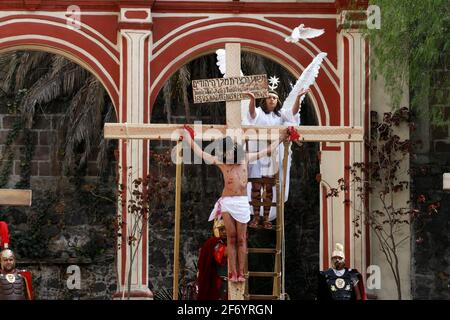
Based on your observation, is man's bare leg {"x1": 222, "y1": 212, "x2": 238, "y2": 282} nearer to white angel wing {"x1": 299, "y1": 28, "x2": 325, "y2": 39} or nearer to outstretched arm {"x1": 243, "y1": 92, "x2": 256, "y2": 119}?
outstretched arm {"x1": 243, "y1": 92, "x2": 256, "y2": 119}

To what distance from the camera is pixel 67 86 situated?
21.3 meters

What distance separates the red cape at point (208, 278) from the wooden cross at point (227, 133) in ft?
2.88

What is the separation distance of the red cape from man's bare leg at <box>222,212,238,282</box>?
1006 millimetres

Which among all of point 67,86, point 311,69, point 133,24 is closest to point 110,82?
point 133,24

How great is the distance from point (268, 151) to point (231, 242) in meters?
0.94

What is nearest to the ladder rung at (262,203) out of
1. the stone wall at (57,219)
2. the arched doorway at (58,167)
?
the stone wall at (57,219)

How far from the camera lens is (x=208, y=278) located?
540 inches

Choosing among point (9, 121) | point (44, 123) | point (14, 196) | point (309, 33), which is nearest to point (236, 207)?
point (14, 196)

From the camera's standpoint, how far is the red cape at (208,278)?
44.9 ft

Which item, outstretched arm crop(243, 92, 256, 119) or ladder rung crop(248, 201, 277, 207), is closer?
outstretched arm crop(243, 92, 256, 119)

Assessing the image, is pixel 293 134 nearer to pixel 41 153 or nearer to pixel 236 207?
pixel 236 207

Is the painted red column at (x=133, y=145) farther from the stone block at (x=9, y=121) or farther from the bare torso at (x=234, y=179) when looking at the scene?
the stone block at (x=9, y=121)

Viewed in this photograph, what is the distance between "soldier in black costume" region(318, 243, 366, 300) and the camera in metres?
14.1

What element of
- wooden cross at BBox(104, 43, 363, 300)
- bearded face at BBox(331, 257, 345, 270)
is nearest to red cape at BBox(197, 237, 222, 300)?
wooden cross at BBox(104, 43, 363, 300)
